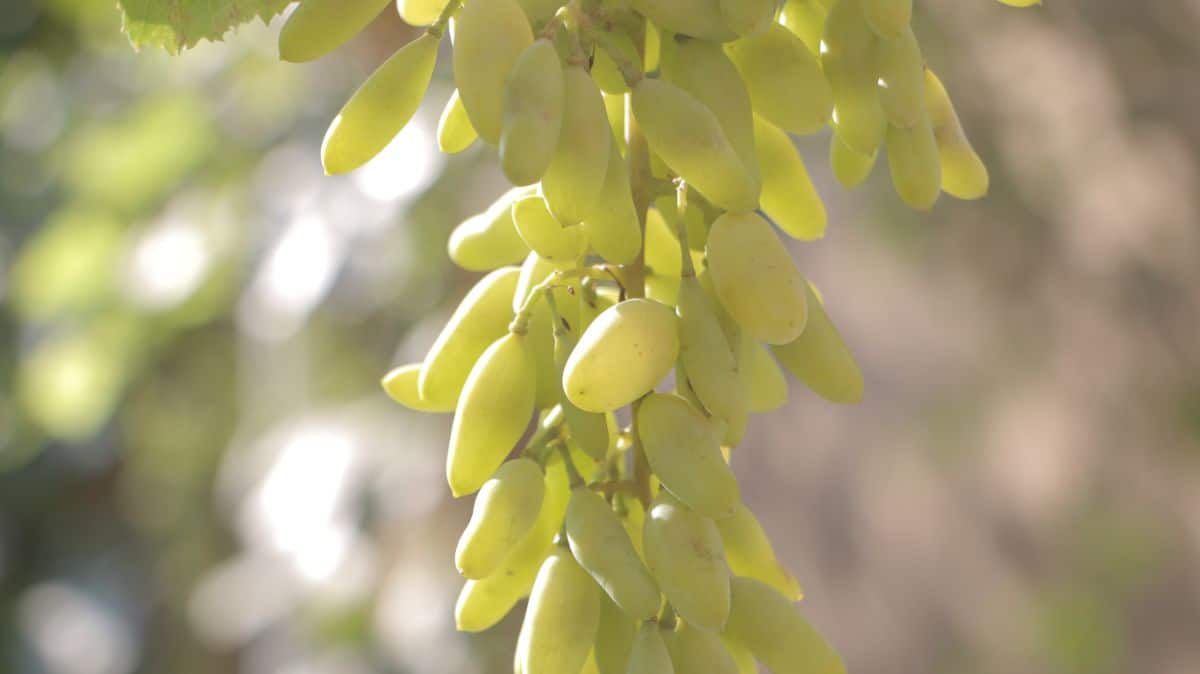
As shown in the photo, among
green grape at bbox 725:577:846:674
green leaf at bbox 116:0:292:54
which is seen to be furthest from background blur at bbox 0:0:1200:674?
green grape at bbox 725:577:846:674

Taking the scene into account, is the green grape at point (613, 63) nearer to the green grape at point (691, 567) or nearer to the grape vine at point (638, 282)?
the grape vine at point (638, 282)

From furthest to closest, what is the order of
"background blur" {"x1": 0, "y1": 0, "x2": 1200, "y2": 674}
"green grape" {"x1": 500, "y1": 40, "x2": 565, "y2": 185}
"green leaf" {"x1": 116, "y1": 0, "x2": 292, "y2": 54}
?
"background blur" {"x1": 0, "y1": 0, "x2": 1200, "y2": 674}, "green leaf" {"x1": 116, "y1": 0, "x2": 292, "y2": 54}, "green grape" {"x1": 500, "y1": 40, "x2": 565, "y2": 185}

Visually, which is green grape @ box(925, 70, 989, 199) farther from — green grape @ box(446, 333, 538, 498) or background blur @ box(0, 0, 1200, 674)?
background blur @ box(0, 0, 1200, 674)

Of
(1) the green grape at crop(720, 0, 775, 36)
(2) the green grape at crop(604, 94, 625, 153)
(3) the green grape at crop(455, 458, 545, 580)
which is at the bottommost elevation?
(3) the green grape at crop(455, 458, 545, 580)

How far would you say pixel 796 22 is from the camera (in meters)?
0.32

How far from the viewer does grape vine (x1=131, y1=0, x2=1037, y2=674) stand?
26 centimetres

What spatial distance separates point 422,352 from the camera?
989 mm

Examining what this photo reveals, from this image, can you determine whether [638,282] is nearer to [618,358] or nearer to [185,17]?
[618,358]

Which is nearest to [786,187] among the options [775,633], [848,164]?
[848,164]

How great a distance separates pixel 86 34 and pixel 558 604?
1.43 meters

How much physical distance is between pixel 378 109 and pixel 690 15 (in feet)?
0.27

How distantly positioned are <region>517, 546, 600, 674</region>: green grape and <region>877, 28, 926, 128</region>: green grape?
0.14m

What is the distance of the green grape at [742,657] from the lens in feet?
0.99

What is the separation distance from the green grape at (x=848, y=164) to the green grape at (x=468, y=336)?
97 mm
